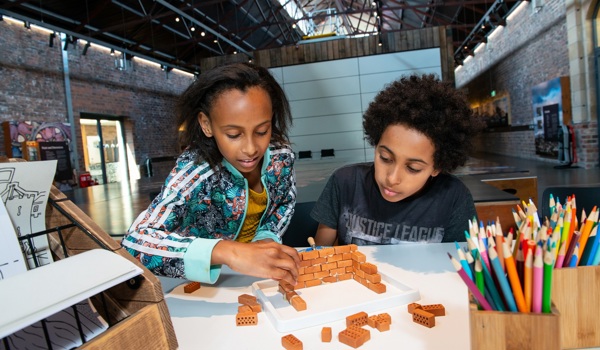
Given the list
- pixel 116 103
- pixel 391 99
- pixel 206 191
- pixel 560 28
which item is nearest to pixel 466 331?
pixel 206 191

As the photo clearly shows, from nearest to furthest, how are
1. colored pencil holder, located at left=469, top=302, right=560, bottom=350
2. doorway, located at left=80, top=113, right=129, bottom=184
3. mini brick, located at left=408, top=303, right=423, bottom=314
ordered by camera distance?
1. colored pencil holder, located at left=469, top=302, right=560, bottom=350
2. mini brick, located at left=408, top=303, right=423, bottom=314
3. doorway, located at left=80, top=113, right=129, bottom=184

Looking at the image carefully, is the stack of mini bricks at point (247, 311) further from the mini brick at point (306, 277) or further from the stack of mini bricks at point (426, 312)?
the stack of mini bricks at point (426, 312)

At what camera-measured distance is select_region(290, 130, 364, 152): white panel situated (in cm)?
873

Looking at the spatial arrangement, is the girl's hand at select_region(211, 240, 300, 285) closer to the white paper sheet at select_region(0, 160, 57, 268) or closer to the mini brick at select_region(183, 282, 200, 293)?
the mini brick at select_region(183, 282, 200, 293)

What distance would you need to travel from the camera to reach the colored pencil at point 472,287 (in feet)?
1.43

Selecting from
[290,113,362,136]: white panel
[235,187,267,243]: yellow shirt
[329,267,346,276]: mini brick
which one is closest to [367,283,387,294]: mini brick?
[329,267,346,276]: mini brick

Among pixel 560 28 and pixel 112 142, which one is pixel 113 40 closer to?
pixel 112 142

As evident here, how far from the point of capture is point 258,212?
1366mm

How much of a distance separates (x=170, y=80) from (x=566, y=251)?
13.9 metres

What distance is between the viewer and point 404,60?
27.4 ft

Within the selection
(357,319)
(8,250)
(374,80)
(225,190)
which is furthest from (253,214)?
(374,80)

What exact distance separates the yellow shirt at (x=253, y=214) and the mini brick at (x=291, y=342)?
70 cm

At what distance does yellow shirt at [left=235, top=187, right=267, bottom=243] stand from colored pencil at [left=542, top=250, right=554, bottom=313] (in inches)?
38.1

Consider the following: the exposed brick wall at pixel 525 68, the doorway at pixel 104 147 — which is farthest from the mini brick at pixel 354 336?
the doorway at pixel 104 147
